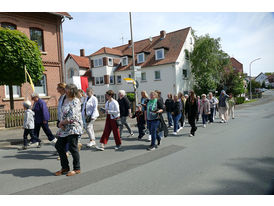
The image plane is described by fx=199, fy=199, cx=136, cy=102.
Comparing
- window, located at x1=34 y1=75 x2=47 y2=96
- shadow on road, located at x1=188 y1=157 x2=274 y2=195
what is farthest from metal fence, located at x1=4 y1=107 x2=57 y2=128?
shadow on road, located at x1=188 y1=157 x2=274 y2=195

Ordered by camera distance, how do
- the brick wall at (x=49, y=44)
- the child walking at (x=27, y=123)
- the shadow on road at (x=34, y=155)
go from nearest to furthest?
the shadow on road at (x=34, y=155)
the child walking at (x=27, y=123)
the brick wall at (x=49, y=44)

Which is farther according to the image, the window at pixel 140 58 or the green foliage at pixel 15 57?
the window at pixel 140 58

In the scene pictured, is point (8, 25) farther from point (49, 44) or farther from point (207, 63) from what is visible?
point (207, 63)

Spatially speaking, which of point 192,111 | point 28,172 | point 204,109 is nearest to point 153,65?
point 204,109

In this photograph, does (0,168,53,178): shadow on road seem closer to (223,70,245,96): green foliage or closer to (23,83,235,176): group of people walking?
(23,83,235,176): group of people walking

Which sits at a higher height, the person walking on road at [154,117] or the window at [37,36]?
the window at [37,36]

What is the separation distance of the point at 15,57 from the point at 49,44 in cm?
729

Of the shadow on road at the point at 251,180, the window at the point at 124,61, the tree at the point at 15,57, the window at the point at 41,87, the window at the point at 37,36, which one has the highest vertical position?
the window at the point at 124,61

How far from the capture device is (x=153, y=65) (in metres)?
28.8

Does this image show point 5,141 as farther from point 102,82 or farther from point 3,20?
point 102,82

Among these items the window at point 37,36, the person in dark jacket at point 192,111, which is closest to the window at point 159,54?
the window at point 37,36

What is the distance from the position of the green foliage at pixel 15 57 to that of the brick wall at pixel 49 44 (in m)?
5.20

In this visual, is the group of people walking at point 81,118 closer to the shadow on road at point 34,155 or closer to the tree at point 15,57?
the shadow on road at point 34,155

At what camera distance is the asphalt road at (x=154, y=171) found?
130 inches
